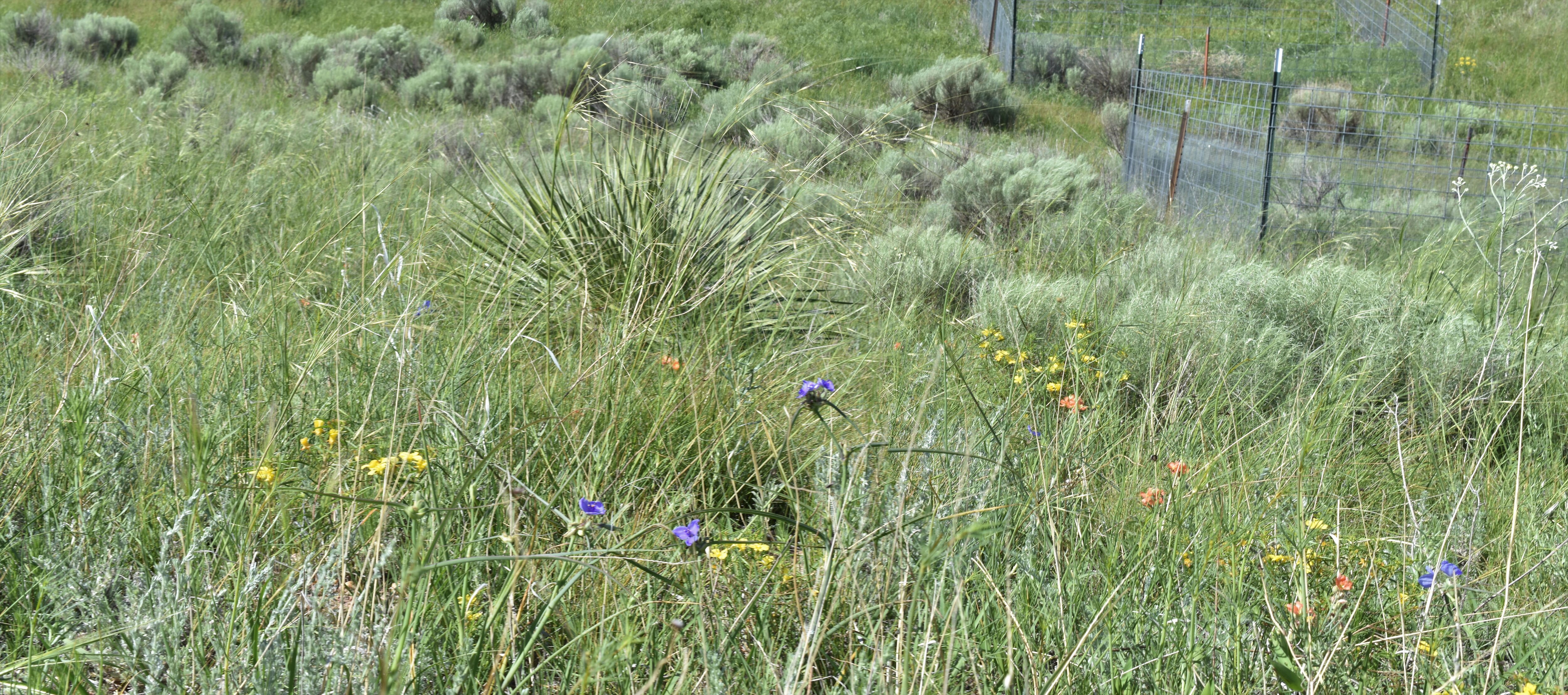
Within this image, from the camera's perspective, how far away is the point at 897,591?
170cm

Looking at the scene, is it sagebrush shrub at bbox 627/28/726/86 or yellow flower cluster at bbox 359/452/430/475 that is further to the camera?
sagebrush shrub at bbox 627/28/726/86

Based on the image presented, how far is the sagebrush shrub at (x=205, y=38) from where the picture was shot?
45.3 feet

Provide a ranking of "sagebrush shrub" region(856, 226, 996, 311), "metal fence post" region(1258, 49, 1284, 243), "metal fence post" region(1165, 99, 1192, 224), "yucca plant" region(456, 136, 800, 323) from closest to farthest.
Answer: "yucca plant" region(456, 136, 800, 323)
"sagebrush shrub" region(856, 226, 996, 311)
"metal fence post" region(1258, 49, 1284, 243)
"metal fence post" region(1165, 99, 1192, 224)

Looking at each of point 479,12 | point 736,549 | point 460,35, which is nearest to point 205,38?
point 460,35

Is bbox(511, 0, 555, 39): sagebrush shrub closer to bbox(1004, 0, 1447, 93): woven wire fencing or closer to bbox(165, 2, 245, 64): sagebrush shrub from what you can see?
bbox(165, 2, 245, 64): sagebrush shrub

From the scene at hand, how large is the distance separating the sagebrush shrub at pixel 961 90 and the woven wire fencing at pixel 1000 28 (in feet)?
3.73

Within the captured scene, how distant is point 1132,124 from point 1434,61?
27.5ft

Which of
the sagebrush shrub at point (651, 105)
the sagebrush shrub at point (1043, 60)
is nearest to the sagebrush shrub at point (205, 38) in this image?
the sagebrush shrub at point (1043, 60)

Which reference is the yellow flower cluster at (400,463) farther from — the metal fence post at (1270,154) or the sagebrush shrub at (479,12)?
the sagebrush shrub at (479,12)

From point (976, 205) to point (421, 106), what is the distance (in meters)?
7.16

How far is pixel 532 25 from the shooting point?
1605 cm

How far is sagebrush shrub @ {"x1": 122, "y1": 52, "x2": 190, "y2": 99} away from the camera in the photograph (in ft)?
36.1

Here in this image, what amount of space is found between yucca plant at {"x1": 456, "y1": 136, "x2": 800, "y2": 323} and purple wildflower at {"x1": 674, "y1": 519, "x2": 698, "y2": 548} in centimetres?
171

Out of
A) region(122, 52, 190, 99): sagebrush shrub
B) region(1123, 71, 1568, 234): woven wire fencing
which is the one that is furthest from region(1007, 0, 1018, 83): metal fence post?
region(122, 52, 190, 99): sagebrush shrub
